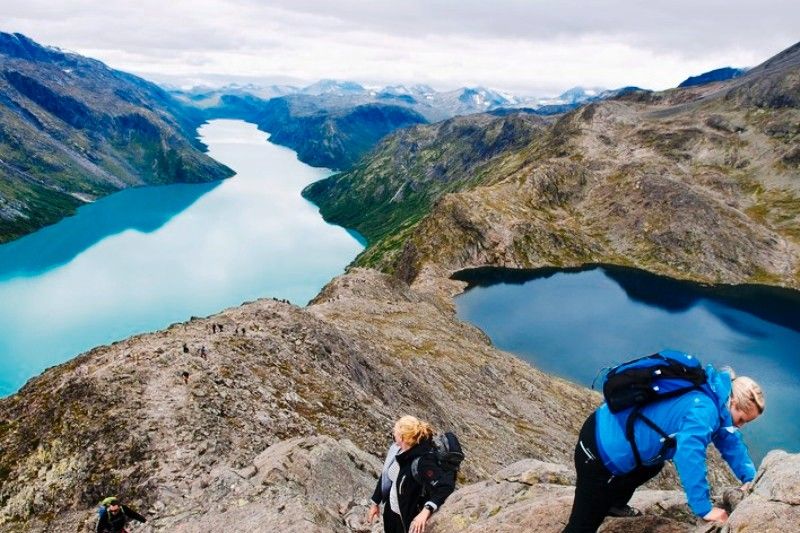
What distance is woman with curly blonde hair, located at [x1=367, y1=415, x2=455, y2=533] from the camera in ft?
40.4

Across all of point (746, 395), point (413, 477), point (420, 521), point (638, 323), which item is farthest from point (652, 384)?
point (638, 323)

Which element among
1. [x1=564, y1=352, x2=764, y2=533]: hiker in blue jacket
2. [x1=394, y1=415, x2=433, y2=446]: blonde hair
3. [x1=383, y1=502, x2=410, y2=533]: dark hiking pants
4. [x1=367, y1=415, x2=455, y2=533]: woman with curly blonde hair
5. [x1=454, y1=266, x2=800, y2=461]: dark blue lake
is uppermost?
[x1=564, y1=352, x2=764, y2=533]: hiker in blue jacket

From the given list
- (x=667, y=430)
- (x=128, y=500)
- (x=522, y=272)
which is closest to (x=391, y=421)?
(x=128, y=500)

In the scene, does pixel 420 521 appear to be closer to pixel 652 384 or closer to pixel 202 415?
pixel 652 384

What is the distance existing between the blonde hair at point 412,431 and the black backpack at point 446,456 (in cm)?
47

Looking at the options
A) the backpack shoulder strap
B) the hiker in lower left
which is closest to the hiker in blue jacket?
the backpack shoulder strap

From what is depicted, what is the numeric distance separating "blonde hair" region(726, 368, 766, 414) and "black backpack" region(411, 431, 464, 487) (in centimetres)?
603

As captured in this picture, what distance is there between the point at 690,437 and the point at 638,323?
15717 cm

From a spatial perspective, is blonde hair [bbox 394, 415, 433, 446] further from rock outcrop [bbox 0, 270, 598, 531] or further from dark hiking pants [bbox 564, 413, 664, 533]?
rock outcrop [bbox 0, 270, 598, 531]

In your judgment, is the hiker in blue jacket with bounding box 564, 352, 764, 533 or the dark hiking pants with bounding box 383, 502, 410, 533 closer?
the hiker in blue jacket with bounding box 564, 352, 764, 533

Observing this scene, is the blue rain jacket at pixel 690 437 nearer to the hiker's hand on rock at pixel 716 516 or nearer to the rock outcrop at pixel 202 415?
the hiker's hand on rock at pixel 716 516

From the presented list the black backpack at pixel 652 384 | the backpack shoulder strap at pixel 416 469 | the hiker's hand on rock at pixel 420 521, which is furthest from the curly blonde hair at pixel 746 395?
the hiker's hand on rock at pixel 420 521

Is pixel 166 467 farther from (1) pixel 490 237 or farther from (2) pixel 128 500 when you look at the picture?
(1) pixel 490 237

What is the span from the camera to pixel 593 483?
1043 centimetres
